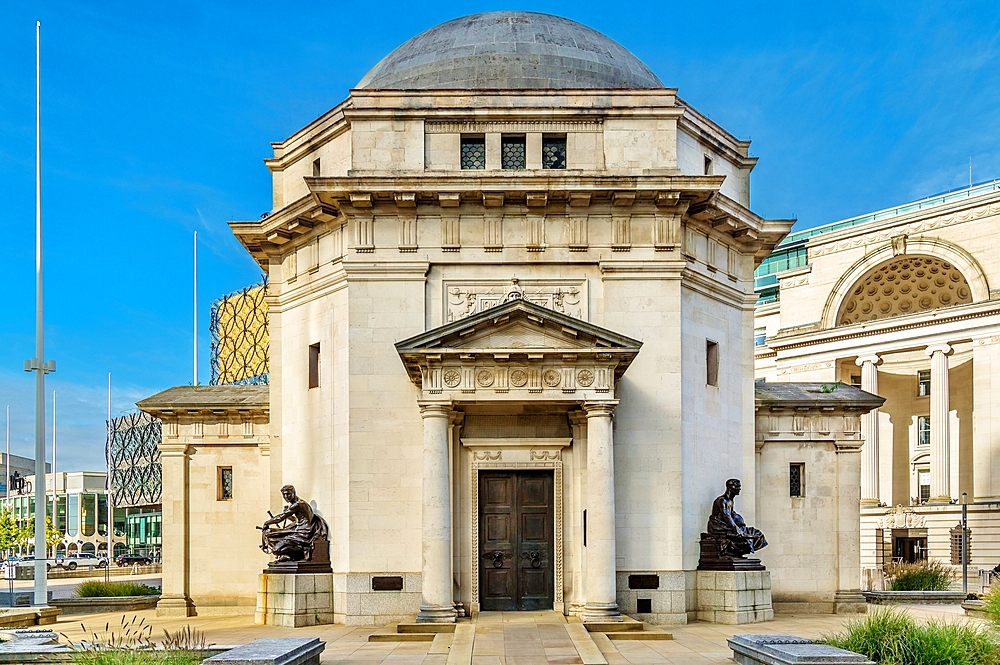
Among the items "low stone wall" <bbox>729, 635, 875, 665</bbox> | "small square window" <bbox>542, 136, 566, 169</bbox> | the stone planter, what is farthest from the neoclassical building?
"low stone wall" <bbox>729, 635, 875, 665</bbox>

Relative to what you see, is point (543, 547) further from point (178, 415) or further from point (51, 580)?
Result: point (51, 580)

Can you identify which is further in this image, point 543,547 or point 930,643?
point 543,547

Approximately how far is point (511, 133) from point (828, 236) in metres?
58.2

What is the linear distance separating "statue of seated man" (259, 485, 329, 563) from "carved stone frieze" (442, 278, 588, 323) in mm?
6123

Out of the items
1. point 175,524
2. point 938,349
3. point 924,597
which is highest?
point 938,349

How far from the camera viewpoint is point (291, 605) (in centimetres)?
2770

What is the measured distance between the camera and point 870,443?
80312 millimetres

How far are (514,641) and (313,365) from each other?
36.1ft

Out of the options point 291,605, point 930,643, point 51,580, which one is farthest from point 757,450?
point 51,580

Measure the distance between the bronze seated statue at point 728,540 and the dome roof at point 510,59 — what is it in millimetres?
11466

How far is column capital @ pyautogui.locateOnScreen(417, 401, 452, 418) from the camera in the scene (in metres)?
26.4

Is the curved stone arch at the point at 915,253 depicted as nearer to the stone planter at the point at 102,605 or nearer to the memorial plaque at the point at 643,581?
the memorial plaque at the point at 643,581

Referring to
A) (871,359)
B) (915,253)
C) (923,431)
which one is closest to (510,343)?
(871,359)

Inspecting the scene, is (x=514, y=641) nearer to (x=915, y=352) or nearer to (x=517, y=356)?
(x=517, y=356)
